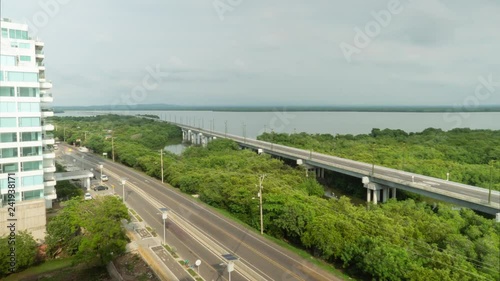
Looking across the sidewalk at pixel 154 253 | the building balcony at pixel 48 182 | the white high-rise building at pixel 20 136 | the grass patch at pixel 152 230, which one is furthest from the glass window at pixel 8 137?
the grass patch at pixel 152 230

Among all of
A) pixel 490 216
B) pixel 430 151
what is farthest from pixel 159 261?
pixel 430 151

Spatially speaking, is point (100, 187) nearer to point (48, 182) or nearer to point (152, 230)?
point (48, 182)

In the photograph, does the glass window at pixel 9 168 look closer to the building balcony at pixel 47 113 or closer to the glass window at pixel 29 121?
the glass window at pixel 29 121

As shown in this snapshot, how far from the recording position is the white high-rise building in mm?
33312

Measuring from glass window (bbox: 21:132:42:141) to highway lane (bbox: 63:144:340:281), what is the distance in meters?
14.5

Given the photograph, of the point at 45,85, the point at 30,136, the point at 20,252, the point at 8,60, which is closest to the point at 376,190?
the point at 20,252

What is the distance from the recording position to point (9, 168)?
34438mm

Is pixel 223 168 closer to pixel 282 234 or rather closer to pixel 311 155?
pixel 311 155

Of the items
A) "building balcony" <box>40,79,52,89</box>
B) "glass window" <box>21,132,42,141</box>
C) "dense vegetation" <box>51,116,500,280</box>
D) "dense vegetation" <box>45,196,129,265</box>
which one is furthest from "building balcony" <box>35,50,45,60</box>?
"dense vegetation" <box>51,116,500,280</box>

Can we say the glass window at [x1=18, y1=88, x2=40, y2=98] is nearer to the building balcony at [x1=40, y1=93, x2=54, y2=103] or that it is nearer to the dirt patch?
the building balcony at [x1=40, y1=93, x2=54, y2=103]

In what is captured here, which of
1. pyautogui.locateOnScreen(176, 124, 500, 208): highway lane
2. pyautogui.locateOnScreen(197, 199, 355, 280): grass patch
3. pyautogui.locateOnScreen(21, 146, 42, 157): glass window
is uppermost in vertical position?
pyautogui.locateOnScreen(21, 146, 42, 157): glass window

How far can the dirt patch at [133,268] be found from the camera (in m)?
26.9

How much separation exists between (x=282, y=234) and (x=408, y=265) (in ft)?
45.0

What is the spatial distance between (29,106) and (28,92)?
1.39 m
